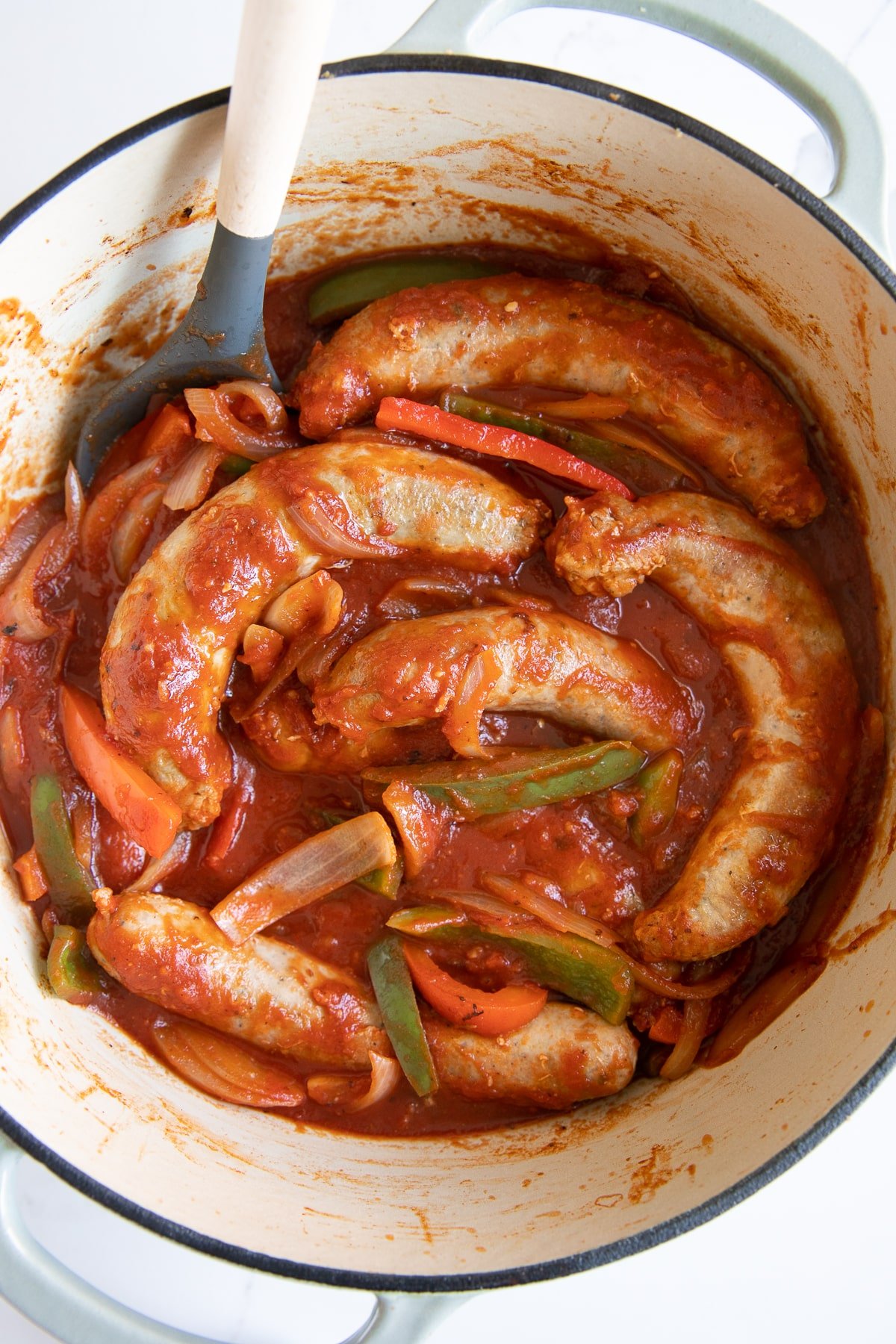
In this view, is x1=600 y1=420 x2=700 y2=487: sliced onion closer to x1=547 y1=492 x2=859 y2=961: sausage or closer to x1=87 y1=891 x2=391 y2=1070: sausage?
x1=547 y1=492 x2=859 y2=961: sausage

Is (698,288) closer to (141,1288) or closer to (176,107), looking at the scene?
(176,107)

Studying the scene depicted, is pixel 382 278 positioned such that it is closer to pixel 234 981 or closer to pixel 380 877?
pixel 380 877

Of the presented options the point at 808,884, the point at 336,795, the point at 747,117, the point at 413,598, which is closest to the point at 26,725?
the point at 336,795

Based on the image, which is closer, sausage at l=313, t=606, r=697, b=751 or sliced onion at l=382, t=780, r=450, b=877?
sausage at l=313, t=606, r=697, b=751

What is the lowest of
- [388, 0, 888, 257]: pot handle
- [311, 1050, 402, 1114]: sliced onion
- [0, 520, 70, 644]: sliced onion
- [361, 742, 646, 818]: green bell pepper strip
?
[311, 1050, 402, 1114]: sliced onion

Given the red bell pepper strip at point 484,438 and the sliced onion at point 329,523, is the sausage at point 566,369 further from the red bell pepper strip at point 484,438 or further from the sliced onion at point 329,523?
the sliced onion at point 329,523

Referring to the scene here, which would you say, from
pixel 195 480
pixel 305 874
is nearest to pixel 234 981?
pixel 305 874

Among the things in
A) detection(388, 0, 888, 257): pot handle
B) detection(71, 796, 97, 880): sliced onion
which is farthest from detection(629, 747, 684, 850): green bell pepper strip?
detection(71, 796, 97, 880): sliced onion
